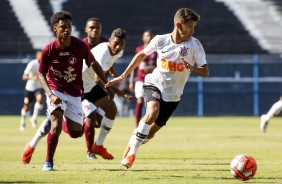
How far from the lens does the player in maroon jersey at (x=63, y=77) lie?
1024 centimetres

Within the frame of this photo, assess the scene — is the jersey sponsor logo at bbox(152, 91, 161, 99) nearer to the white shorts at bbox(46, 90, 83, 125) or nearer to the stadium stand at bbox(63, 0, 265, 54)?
the white shorts at bbox(46, 90, 83, 125)

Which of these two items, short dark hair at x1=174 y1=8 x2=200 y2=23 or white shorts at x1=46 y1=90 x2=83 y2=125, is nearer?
short dark hair at x1=174 y1=8 x2=200 y2=23

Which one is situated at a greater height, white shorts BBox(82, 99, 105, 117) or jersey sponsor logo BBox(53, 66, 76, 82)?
jersey sponsor logo BBox(53, 66, 76, 82)

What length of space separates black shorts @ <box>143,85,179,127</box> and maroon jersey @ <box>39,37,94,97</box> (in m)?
0.89

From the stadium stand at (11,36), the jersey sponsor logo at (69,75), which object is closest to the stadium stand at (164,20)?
the stadium stand at (11,36)

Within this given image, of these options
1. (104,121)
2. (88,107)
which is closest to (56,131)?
(88,107)

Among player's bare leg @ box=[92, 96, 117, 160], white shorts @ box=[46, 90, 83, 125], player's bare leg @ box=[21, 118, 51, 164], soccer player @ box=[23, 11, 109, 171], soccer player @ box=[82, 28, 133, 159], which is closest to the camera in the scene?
soccer player @ box=[23, 11, 109, 171]

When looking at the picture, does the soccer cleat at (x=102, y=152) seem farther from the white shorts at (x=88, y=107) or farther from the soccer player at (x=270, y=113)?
the soccer player at (x=270, y=113)

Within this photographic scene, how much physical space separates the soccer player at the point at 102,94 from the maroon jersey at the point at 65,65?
5.47 ft

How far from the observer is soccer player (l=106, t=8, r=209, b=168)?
1002 centimetres

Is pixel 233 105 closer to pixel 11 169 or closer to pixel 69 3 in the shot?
pixel 69 3

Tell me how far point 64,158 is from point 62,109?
2.49m

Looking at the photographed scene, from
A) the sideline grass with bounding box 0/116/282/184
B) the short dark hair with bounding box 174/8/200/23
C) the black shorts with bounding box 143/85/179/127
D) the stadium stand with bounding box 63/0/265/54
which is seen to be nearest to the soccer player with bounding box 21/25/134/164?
the sideline grass with bounding box 0/116/282/184

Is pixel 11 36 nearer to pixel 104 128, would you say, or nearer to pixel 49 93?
pixel 104 128
